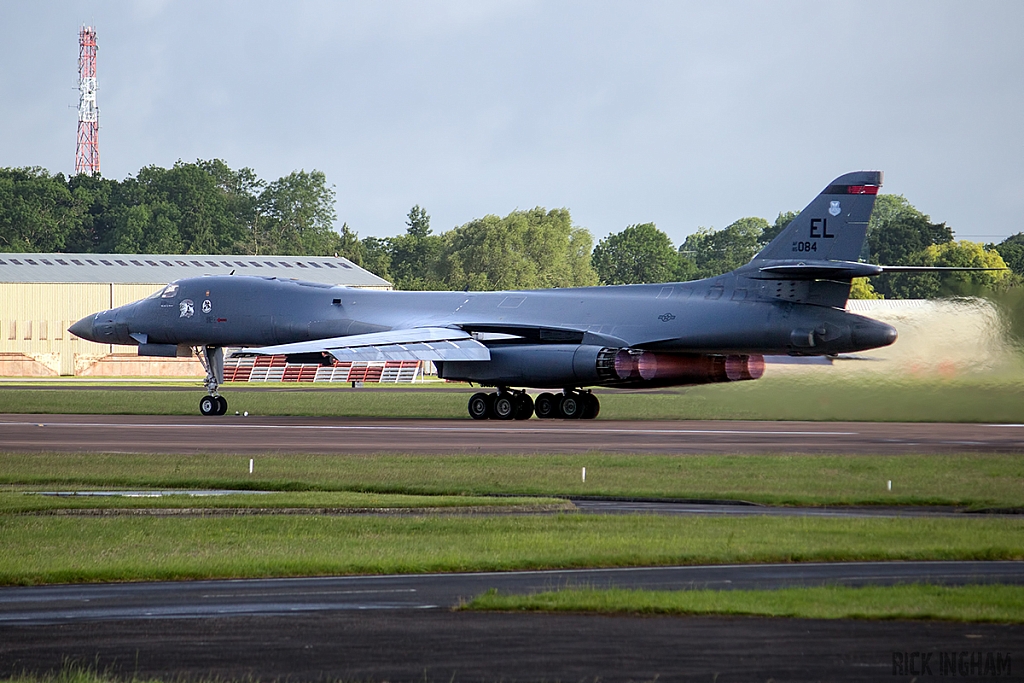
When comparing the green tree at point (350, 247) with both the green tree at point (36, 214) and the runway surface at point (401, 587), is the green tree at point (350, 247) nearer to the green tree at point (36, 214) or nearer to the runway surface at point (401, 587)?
the green tree at point (36, 214)

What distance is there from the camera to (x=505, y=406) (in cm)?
3456

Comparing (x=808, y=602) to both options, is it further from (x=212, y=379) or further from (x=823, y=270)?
(x=212, y=379)

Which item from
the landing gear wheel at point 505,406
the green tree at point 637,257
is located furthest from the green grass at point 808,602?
the green tree at point 637,257

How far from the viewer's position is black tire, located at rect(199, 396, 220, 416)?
35.2 metres

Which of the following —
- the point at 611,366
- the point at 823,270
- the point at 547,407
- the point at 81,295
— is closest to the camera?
the point at 823,270

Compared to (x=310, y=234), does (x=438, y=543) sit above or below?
below

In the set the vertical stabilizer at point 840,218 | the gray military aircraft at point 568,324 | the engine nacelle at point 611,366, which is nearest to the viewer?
the vertical stabilizer at point 840,218

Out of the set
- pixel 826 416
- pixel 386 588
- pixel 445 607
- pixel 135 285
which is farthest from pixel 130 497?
pixel 135 285

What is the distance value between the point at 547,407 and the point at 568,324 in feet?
7.80

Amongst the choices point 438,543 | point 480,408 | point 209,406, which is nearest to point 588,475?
point 438,543

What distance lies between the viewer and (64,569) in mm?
11281

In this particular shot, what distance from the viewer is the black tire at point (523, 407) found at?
3466 centimetres

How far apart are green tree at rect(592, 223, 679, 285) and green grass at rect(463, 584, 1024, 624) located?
353ft

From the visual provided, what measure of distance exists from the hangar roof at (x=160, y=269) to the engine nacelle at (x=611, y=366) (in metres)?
49.4
